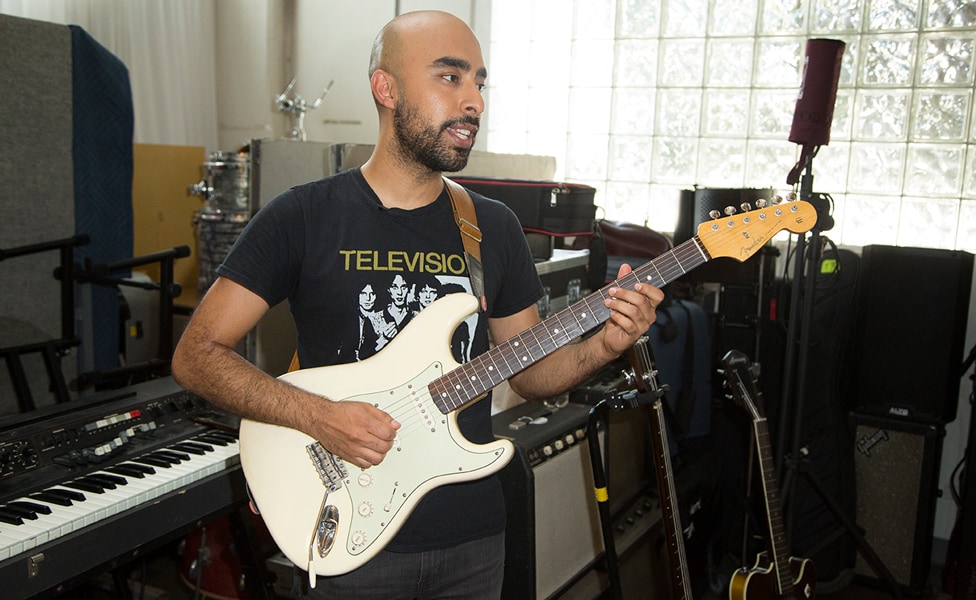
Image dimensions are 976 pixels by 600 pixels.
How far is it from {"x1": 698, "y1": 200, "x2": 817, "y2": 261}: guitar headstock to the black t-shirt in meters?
0.46

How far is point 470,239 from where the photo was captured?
155 centimetres

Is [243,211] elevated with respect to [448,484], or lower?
elevated

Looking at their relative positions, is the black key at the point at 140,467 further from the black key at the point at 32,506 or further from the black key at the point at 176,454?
the black key at the point at 32,506

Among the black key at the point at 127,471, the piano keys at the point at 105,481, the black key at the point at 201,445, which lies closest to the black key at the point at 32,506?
the piano keys at the point at 105,481

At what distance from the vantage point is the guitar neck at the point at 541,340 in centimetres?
151

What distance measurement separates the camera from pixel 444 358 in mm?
1516

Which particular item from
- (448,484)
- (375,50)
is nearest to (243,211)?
(375,50)

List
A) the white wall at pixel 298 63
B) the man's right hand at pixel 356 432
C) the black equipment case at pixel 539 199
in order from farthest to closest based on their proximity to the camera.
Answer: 1. the white wall at pixel 298 63
2. the black equipment case at pixel 539 199
3. the man's right hand at pixel 356 432

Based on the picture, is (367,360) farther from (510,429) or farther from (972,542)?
(972,542)

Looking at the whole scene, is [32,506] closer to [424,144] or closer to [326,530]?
[326,530]

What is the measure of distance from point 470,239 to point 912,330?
96.0 inches

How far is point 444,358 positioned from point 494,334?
22cm

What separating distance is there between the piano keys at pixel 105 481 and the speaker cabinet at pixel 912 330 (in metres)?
2.52

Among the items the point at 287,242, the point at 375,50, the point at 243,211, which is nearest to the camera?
the point at 287,242
